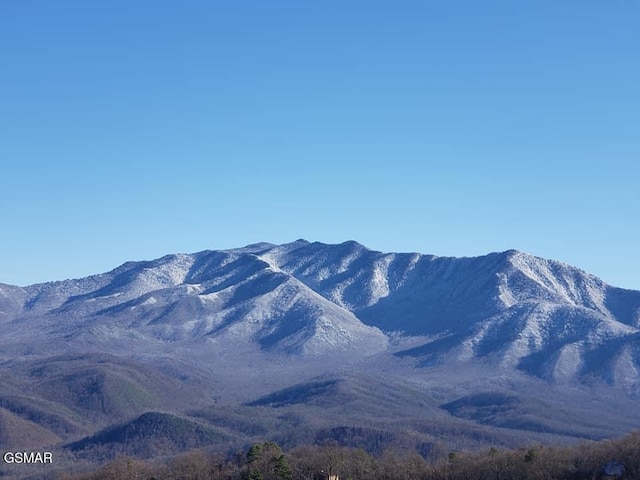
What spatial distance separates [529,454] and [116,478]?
153 feet

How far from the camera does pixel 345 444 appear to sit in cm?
18925

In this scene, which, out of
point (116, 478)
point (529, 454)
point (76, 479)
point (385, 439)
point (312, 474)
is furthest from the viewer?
point (385, 439)

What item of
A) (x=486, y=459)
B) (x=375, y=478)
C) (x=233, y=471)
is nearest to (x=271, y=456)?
(x=233, y=471)

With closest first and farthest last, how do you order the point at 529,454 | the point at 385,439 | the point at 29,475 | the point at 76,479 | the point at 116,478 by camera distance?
the point at 529,454 < the point at 116,478 < the point at 76,479 < the point at 29,475 < the point at 385,439

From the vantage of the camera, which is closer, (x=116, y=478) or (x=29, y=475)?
(x=116, y=478)

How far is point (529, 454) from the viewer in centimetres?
10025

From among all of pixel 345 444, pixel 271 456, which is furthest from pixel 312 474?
pixel 345 444

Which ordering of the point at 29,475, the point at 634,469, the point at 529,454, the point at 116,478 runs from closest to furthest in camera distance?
the point at 634,469
the point at 529,454
the point at 116,478
the point at 29,475

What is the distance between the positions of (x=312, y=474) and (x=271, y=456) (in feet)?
21.2

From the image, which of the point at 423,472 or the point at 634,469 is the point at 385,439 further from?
the point at 634,469

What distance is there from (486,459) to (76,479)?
50.9 metres

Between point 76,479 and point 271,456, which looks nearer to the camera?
point 271,456

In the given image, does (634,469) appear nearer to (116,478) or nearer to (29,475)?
(116,478)

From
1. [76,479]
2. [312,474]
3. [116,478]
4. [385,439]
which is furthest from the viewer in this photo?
[385,439]
